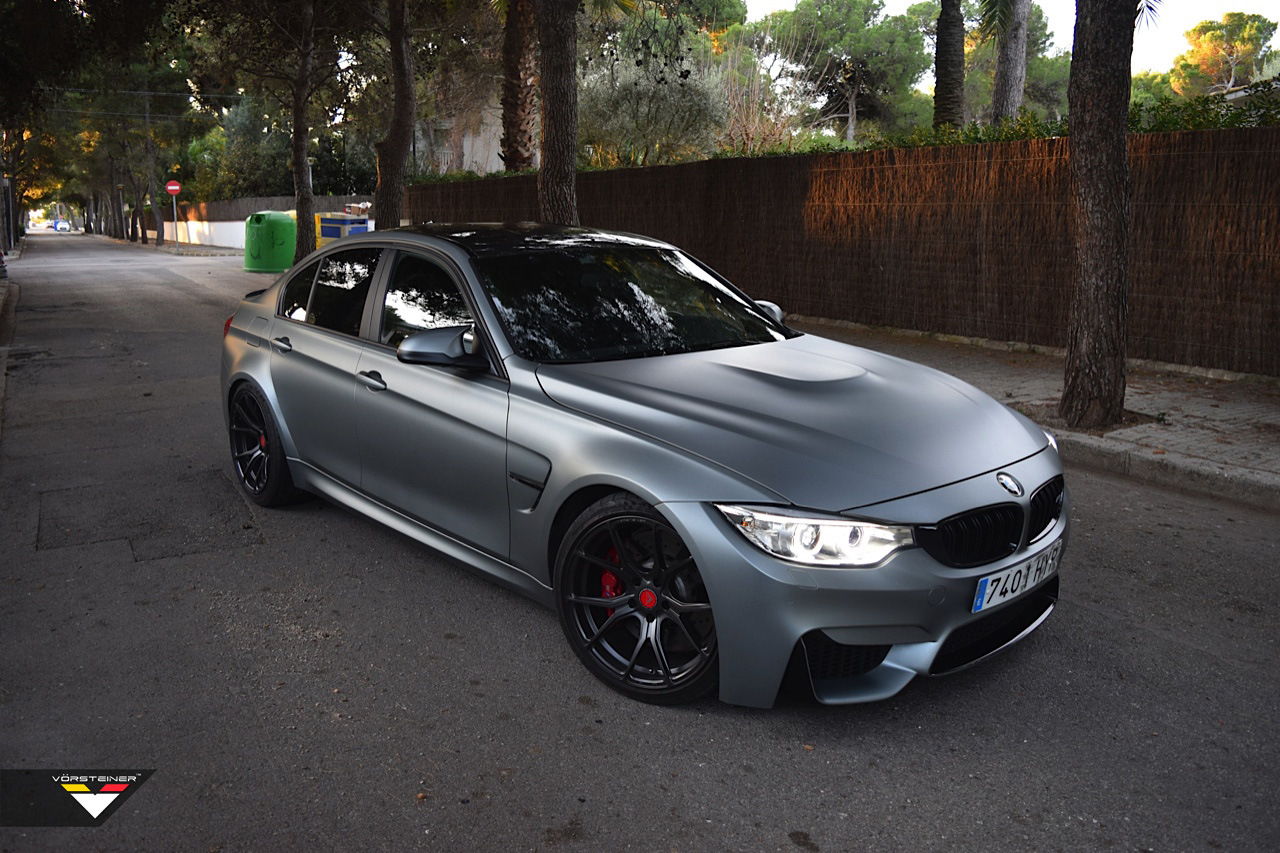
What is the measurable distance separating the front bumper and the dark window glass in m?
2.99

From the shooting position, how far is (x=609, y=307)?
4.48 m

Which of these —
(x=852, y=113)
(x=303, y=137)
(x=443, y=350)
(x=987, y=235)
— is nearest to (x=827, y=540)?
(x=443, y=350)

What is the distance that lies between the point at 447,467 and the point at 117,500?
2.84 m

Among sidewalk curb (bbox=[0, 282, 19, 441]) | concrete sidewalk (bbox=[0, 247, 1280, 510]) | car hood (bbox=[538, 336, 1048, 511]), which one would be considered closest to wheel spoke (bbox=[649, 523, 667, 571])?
car hood (bbox=[538, 336, 1048, 511])

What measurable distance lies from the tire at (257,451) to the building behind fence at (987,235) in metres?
7.22

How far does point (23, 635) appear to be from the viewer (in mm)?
4148

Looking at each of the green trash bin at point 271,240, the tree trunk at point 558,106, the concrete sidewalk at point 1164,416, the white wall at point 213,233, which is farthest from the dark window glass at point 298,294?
the white wall at point 213,233

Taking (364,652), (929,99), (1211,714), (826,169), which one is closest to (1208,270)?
(826,169)

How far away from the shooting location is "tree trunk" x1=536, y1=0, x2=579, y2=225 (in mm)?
11875

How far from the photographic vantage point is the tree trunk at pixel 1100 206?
24.9 feet

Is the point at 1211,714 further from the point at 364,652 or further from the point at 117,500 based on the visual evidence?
the point at 117,500

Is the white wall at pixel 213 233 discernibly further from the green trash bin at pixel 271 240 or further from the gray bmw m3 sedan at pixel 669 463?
the gray bmw m3 sedan at pixel 669 463

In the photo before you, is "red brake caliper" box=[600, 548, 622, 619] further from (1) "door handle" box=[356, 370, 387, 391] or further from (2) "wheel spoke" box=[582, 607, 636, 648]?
(1) "door handle" box=[356, 370, 387, 391]

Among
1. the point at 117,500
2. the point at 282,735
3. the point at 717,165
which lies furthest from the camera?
the point at 717,165
